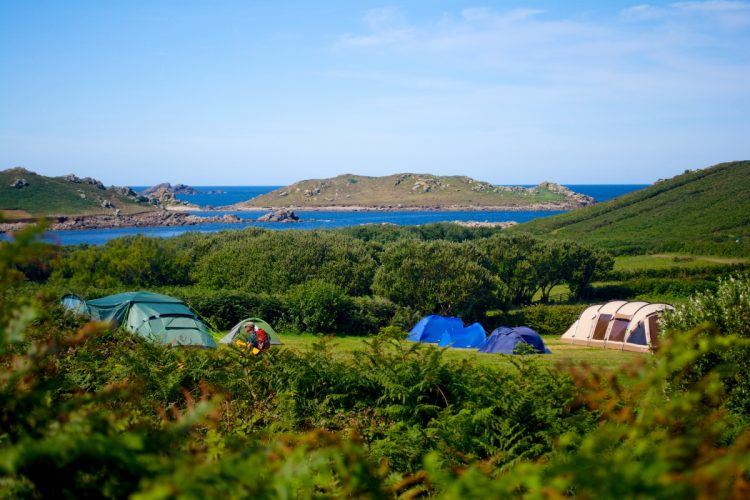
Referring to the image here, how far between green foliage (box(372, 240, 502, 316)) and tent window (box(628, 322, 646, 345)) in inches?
365

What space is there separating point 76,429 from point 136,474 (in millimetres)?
352

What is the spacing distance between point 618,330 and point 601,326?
881 millimetres

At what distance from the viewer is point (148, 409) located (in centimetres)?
829

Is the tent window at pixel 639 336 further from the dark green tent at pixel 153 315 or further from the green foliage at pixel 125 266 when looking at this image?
the green foliage at pixel 125 266

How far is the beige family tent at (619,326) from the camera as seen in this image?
22952mm

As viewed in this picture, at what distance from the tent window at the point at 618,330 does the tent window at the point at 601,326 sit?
442 mm

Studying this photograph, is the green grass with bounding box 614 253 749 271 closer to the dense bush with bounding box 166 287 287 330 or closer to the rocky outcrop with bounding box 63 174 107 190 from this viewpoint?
the dense bush with bounding box 166 287 287 330

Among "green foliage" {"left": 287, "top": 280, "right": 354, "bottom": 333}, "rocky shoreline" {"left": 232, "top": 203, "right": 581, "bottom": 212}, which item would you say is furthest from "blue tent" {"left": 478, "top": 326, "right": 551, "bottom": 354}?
"rocky shoreline" {"left": 232, "top": 203, "right": 581, "bottom": 212}

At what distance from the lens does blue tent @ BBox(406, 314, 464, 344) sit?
2533cm

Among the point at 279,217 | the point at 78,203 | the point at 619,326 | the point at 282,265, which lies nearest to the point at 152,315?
the point at 282,265

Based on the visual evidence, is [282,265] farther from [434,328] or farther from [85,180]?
[85,180]

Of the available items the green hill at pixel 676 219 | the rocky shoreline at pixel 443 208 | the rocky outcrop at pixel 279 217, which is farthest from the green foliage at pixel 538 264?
the rocky shoreline at pixel 443 208

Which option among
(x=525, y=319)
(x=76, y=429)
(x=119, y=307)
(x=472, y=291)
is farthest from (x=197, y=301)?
(x=76, y=429)

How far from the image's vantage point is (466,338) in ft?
82.3
